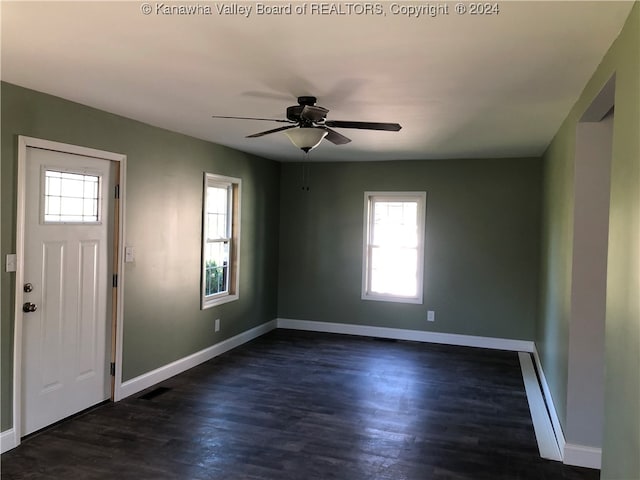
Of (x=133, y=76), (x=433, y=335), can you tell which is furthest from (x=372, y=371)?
(x=133, y=76)

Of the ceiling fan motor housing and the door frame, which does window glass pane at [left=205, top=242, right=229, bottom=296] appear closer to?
the door frame

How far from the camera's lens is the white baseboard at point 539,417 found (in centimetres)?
336

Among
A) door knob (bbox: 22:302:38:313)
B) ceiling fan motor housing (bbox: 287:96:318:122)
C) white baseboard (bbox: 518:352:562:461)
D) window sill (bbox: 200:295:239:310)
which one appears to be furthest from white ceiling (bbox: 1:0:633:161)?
white baseboard (bbox: 518:352:562:461)

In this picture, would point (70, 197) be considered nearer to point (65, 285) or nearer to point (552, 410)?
point (65, 285)

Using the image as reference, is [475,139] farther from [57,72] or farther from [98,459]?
[98,459]

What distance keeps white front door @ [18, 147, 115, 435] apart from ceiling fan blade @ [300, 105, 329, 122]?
5.96ft

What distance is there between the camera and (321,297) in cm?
698

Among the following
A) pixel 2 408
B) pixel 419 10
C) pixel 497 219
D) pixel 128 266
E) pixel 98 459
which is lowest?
pixel 98 459

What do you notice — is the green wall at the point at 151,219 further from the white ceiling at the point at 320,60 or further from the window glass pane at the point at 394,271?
the window glass pane at the point at 394,271

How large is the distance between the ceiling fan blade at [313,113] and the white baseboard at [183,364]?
2.74 m

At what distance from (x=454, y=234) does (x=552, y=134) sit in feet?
7.02

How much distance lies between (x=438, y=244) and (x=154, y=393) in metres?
3.83

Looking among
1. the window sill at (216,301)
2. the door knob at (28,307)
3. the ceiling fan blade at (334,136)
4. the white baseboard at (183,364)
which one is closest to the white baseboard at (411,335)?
the white baseboard at (183,364)

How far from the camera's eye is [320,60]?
2.51m
